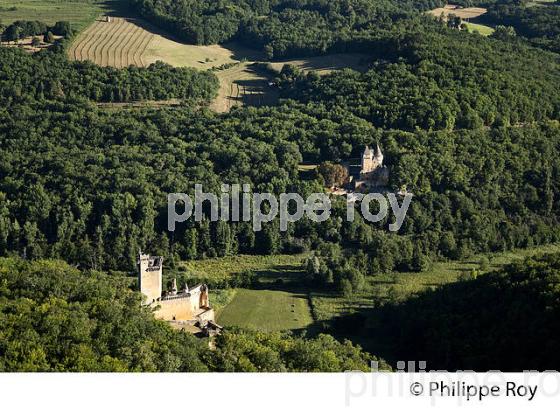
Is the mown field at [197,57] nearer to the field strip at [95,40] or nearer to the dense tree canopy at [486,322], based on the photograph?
the field strip at [95,40]

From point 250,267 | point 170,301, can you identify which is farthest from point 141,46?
point 170,301

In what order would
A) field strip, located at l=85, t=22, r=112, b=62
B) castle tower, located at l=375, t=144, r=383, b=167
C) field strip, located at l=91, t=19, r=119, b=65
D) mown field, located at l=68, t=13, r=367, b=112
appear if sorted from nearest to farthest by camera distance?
castle tower, located at l=375, t=144, r=383, b=167, mown field, located at l=68, t=13, r=367, b=112, field strip, located at l=91, t=19, r=119, b=65, field strip, located at l=85, t=22, r=112, b=62

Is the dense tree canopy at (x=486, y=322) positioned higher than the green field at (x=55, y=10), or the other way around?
the green field at (x=55, y=10)

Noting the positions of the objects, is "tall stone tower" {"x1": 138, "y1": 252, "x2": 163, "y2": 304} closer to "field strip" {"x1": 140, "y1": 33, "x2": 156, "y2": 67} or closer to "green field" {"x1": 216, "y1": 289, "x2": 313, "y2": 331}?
"green field" {"x1": 216, "y1": 289, "x2": 313, "y2": 331}

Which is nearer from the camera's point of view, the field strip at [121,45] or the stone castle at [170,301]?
the stone castle at [170,301]

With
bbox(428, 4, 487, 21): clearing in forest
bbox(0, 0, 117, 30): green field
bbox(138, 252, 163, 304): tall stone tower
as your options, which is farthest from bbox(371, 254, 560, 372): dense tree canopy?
bbox(428, 4, 487, 21): clearing in forest

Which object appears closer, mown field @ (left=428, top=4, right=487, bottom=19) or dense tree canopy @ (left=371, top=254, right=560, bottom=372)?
dense tree canopy @ (left=371, top=254, right=560, bottom=372)

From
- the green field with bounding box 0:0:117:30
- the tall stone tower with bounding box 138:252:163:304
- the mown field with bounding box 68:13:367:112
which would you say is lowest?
the tall stone tower with bounding box 138:252:163:304

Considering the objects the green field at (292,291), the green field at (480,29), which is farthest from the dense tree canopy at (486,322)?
the green field at (480,29)
